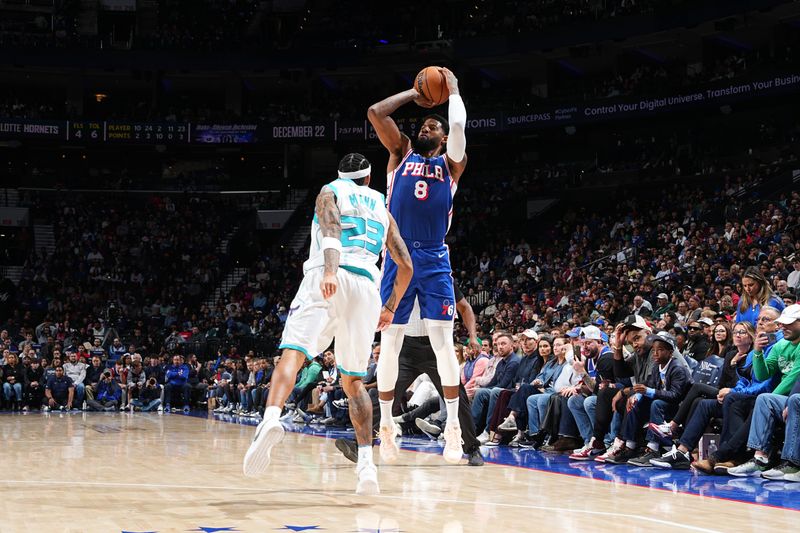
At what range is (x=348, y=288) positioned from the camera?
242 inches

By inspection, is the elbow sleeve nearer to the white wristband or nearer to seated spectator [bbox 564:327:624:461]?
the white wristband

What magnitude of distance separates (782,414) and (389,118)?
4143 mm

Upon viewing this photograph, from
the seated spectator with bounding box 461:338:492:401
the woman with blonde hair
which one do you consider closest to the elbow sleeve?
the woman with blonde hair

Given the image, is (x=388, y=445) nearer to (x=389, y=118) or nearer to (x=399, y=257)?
(x=399, y=257)

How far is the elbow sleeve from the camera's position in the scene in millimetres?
6953

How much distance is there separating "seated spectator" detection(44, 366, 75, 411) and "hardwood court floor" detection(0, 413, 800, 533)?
33.5 ft

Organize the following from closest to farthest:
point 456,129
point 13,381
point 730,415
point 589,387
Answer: point 456,129, point 730,415, point 589,387, point 13,381

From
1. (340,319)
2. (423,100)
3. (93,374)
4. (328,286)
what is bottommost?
(93,374)

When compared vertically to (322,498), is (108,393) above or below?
below

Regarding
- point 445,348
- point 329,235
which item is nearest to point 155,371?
point 445,348

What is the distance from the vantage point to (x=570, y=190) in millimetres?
29609

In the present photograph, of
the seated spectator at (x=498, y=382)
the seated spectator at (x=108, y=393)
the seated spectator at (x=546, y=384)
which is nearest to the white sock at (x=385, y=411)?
the seated spectator at (x=546, y=384)

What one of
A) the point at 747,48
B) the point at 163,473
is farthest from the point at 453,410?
the point at 747,48

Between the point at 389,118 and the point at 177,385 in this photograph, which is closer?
the point at 389,118
